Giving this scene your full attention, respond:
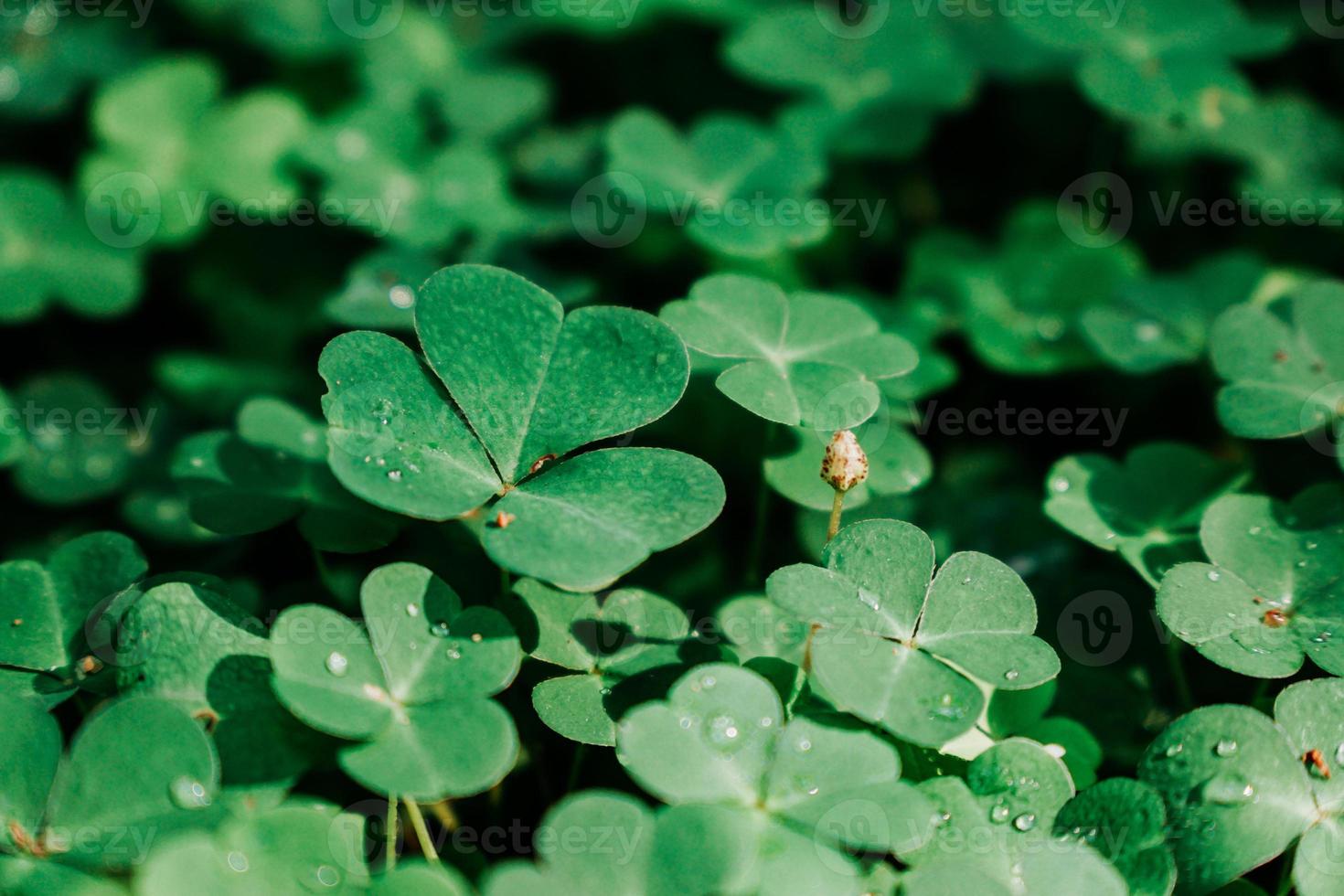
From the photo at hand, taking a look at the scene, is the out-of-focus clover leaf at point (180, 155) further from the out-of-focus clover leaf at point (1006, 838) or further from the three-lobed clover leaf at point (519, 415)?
the out-of-focus clover leaf at point (1006, 838)

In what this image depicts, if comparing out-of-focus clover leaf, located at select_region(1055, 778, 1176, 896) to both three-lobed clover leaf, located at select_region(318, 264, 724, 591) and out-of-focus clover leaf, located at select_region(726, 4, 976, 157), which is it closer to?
three-lobed clover leaf, located at select_region(318, 264, 724, 591)

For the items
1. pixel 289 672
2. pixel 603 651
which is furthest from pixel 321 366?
pixel 603 651

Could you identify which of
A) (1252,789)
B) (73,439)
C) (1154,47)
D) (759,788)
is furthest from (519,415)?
(1154,47)

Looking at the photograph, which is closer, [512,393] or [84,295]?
[512,393]

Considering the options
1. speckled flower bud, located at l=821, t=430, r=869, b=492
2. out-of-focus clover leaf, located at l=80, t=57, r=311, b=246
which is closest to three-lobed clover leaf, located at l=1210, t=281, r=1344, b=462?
speckled flower bud, located at l=821, t=430, r=869, b=492

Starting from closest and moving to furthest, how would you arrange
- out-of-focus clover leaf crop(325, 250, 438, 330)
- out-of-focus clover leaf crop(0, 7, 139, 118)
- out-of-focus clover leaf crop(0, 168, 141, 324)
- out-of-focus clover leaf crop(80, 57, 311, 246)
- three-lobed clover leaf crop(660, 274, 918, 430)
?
three-lobed clover leaf crop(660, 274, 918, 430)
out-of-focus clover leaf crop(325, 250, 438, 330)
out-of-focus clover leaf crop(0, 168, 141, 324)
out-of-focus clover leaf crop(80, 57, 311, 246)
out-of-focus clover leaf crop(0, 7, 139, 118)

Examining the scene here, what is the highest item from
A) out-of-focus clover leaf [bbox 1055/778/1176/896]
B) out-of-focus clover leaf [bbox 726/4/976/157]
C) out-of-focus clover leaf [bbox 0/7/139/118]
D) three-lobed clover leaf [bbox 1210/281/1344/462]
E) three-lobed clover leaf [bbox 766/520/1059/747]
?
out-of-focus clover leaf [bbox 0/7/139/118]

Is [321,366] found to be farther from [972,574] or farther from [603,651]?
[972,574]
